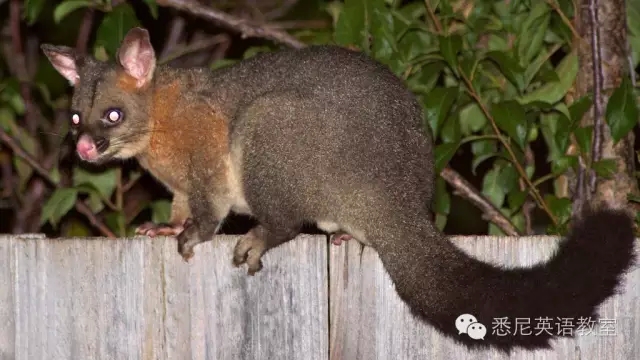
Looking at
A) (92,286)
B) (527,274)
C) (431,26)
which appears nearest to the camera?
(527,274)

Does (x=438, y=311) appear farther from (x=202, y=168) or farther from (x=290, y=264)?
(x=202, y=168)

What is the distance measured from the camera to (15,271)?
3.41 meters

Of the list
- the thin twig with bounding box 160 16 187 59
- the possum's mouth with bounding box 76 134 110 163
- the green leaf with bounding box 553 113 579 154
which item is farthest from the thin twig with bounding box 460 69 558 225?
the thin twig with bounding box 160 16 187 59

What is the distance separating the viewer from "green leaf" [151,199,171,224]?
4996 millimetres

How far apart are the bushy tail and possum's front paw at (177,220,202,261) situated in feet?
2.15

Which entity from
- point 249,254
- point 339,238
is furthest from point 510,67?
point 249,254

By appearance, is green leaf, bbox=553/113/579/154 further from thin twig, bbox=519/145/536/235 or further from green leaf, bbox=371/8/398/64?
green leaf, bbox=371/8/398/64

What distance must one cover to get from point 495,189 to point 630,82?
0.75m

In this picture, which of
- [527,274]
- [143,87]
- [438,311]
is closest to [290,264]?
[438,311]

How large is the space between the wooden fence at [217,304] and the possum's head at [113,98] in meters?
1.18

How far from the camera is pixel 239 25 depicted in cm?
518

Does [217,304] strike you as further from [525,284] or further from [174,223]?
[174,223]

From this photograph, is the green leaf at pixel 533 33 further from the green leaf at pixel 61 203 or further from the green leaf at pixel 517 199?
the green leaf at pixel 61 203

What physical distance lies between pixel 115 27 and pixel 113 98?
0.36 m
